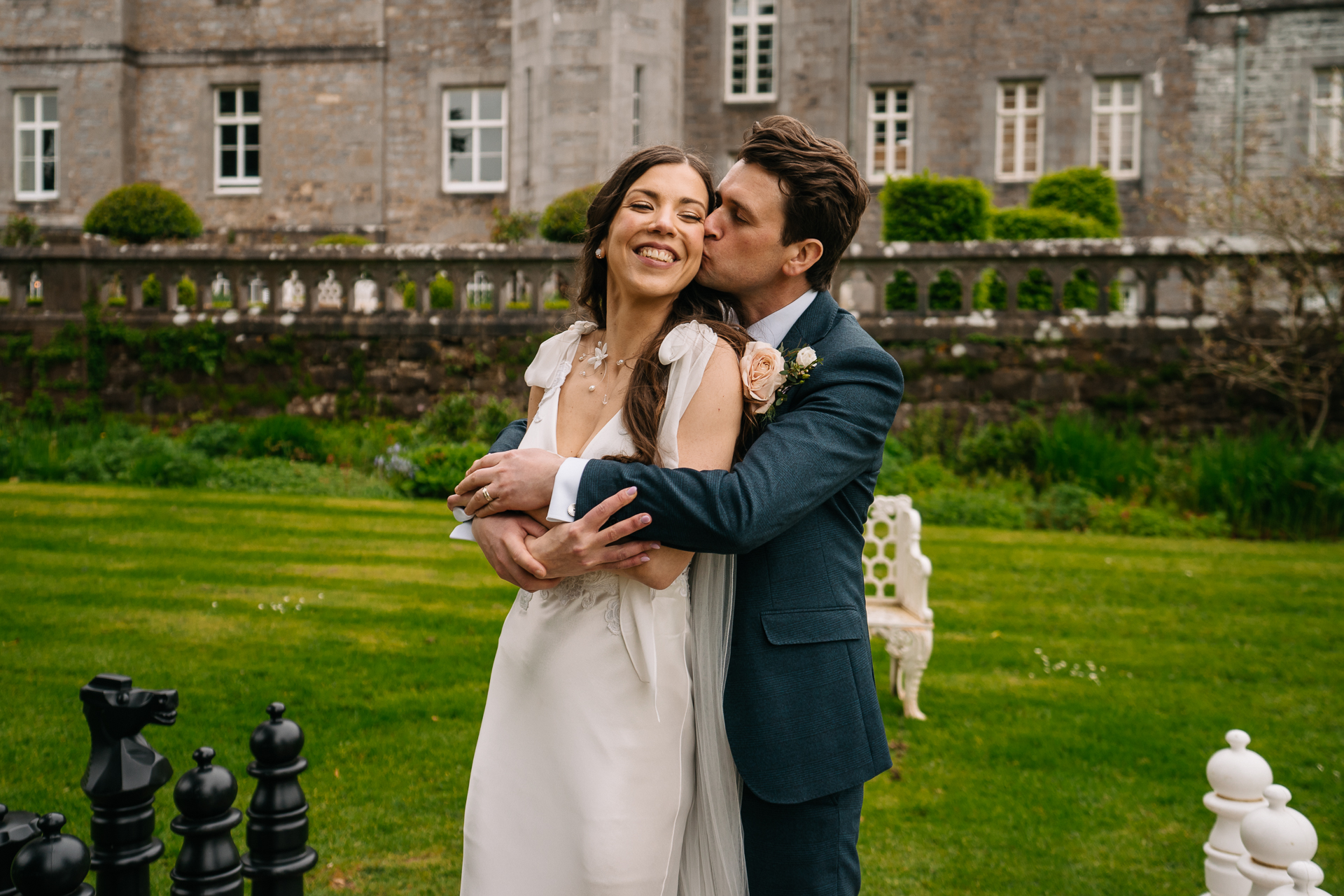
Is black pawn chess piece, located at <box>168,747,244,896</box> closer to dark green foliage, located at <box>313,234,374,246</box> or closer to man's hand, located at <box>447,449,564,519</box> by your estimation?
man's hand, located at <box>447,449,564,519</box>

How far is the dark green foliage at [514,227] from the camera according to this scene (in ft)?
58.1

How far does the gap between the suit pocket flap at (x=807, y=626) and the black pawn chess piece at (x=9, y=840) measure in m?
1.57

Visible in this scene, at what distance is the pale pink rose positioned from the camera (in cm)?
210

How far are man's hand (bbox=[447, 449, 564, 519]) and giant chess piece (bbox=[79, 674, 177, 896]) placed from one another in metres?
0.79

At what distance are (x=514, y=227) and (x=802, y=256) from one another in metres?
16.1

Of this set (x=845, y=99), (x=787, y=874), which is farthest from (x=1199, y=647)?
(x=845, y=99)

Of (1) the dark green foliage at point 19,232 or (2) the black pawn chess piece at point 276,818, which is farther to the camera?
(1) the dark green foliage at point 19,232

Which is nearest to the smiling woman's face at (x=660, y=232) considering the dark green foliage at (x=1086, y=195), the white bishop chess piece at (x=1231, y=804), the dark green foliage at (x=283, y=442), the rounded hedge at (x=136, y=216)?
the white bishop chess piece at (x=1231, y=804)

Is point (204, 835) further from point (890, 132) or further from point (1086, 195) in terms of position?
point (890, 132)

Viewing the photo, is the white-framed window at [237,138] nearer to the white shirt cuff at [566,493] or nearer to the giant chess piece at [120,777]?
the giant chess piece at [120,777]

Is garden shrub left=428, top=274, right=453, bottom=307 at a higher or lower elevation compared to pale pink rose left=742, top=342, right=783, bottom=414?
higher

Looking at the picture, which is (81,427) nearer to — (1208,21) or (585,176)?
(585,176)

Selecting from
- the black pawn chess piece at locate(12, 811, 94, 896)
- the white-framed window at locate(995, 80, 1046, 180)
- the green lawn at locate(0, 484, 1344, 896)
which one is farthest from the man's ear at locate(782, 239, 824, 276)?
the white-framed window at locate(995, 80, 1046, 180)

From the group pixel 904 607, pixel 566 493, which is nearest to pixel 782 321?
pixel 566 493
